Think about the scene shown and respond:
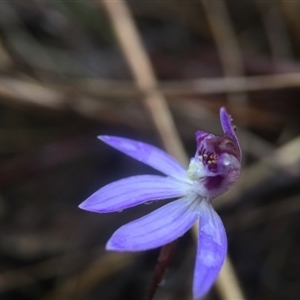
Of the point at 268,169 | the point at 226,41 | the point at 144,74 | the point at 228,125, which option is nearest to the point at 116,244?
the point at 228,125

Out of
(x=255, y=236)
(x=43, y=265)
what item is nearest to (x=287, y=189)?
(x=255, y=236)

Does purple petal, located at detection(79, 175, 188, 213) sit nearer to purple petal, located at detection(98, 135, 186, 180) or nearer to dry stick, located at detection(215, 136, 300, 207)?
purple petal, located at detection(98, 135, 186, 180)

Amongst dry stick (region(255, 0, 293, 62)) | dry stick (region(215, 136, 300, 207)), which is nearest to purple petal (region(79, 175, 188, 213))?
dry stick (region(215, 136, 300, 207))

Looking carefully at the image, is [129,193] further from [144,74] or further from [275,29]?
[275,29]

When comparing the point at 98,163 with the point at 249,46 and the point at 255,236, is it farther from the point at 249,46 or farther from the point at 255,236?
the point at 249,46

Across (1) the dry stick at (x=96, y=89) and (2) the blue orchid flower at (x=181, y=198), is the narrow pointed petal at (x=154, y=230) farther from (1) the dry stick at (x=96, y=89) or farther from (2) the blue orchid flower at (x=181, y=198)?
(1) the dry stick at (x=96, y=89)

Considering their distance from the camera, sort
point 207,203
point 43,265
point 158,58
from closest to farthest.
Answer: point 207,203 → point 43,265 → point 158,58
